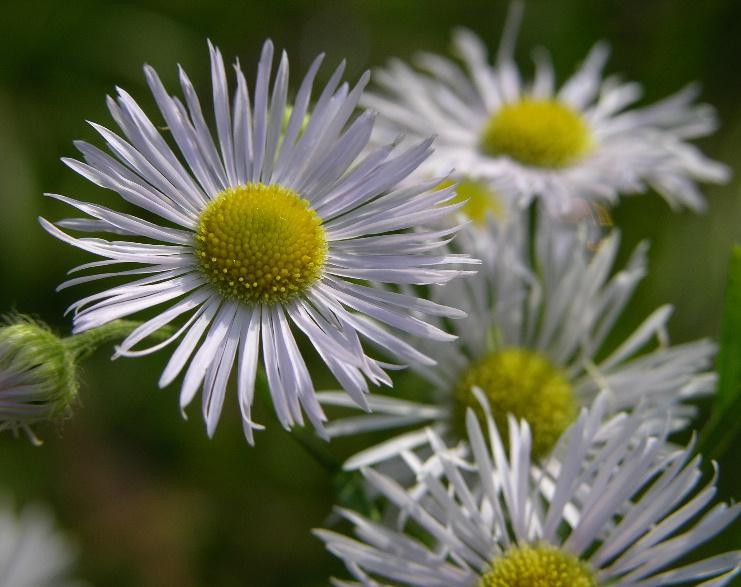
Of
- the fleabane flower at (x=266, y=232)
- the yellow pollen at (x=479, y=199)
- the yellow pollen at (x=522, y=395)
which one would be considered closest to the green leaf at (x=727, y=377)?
the yellow pollen at (x=522, y=395)

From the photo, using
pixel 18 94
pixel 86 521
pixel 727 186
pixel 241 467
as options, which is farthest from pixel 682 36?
pixel 86 521

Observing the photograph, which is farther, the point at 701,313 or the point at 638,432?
the point at 701,313

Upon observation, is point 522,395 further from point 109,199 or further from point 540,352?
point 109,199

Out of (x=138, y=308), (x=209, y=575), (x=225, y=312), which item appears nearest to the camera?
(x=138, y=308)

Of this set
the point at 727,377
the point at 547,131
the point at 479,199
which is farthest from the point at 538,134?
the point at 727,377

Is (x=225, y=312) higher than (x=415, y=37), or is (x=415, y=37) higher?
(x=415, y=37)

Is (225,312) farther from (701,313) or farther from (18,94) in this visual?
(18,94)

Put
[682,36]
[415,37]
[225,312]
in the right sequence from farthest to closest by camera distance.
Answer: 1. [415,37]
2. [682,36]
3. [225,312]
